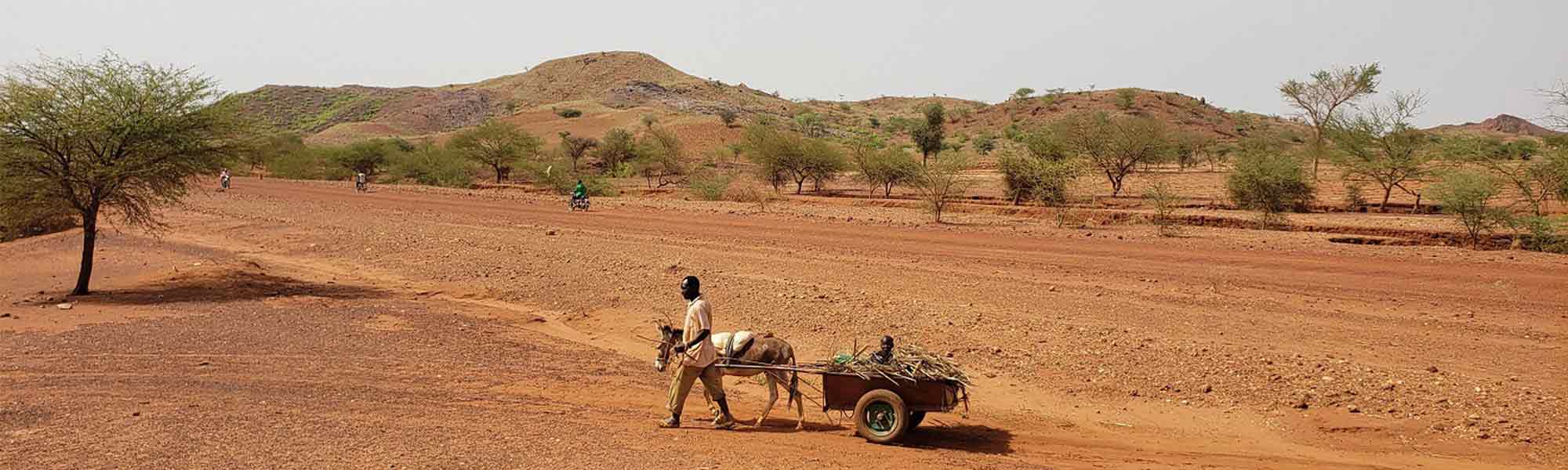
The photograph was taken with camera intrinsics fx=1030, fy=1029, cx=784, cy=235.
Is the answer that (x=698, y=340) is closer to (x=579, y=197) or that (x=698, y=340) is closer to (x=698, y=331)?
(x=698, y=331)

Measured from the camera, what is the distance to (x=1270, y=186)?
3269 cm

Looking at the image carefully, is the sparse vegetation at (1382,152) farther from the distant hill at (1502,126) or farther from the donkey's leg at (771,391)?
the distant hill at (1502,126)

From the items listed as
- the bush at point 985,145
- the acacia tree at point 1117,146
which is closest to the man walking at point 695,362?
the acacia tree at point 1117,146

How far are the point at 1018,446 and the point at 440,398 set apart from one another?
5.48 meters

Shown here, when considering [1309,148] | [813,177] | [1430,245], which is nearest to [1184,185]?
[1309,148]

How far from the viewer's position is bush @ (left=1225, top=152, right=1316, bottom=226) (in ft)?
108

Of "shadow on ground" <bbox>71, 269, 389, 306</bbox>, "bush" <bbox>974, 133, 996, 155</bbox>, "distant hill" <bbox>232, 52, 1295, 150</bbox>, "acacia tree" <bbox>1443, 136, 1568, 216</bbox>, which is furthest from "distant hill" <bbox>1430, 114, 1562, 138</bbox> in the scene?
"shadow on ground" <bbox>71, 269, 389, 306</bbox>

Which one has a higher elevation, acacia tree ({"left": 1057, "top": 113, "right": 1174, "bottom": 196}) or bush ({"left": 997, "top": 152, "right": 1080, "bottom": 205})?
acacia tree ({"left": 1057, "top": 113, "right": 1174, "bottom": 196})

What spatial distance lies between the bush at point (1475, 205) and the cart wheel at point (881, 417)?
22667mm

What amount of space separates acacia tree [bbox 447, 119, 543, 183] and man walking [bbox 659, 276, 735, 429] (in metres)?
55.3

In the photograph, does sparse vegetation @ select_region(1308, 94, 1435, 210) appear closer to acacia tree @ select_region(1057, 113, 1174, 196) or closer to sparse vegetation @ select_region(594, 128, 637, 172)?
acacia tree @ select_region(1057, 113, 1174, 196)

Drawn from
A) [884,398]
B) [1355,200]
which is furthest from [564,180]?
[884,398]

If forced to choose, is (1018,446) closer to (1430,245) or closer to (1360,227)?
(1430,245)

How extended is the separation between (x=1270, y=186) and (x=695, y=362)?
95.0ft
